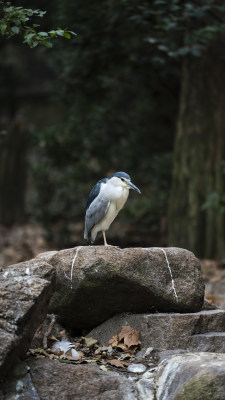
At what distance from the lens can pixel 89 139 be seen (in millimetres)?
11406

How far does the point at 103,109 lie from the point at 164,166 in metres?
1.59

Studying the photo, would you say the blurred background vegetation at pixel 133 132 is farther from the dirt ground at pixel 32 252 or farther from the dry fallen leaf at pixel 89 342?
the dry fallen leaf at pixel 89 342

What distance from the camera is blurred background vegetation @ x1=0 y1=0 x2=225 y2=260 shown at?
32.2ft

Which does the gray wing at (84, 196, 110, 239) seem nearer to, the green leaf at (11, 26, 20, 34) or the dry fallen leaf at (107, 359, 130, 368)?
the dry fallen leaf at (107, 359, 130, 368)

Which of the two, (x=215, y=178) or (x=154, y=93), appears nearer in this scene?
(x=215, y=178)

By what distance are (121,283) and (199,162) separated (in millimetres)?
5446

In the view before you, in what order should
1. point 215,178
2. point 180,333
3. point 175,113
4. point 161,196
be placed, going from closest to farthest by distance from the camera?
point 180,333 → point 215,178 → point 161,196 → point 175,113

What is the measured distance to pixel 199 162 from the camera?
392 inches

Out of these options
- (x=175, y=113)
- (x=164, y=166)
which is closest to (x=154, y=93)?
(x=175, y=113)

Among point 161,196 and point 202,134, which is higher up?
point 202,134

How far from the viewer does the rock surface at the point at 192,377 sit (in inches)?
144

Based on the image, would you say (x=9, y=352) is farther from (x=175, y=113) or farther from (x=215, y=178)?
(x=175, y=113)

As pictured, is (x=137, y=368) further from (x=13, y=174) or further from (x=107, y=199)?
(x=13, y=174)

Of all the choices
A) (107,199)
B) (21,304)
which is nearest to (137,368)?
(21,304)
